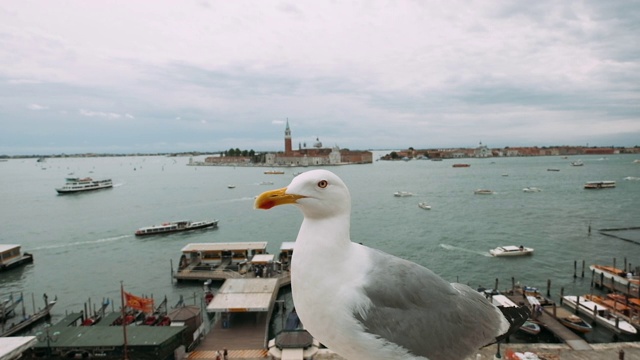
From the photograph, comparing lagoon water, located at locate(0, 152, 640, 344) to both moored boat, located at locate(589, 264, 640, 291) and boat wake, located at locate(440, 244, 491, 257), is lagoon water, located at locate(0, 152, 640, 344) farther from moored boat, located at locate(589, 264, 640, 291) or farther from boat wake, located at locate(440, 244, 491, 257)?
moored boat, located at locate(589, 264, 640, 291)

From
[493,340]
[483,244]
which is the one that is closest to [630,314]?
[483,244]

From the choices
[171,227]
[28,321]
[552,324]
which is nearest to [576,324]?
[552,324]

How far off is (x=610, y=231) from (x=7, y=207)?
5622cm

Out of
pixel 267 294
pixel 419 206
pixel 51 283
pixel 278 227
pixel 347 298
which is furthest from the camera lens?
pixel 419 206

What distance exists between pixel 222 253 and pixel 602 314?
52.4 ft

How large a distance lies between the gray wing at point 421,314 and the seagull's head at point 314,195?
0.40m

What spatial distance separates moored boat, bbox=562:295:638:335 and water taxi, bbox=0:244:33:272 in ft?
86.2

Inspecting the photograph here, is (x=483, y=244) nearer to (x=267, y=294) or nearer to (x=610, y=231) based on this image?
(x=610, y=231)

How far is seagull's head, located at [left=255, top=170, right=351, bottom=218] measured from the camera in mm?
1815

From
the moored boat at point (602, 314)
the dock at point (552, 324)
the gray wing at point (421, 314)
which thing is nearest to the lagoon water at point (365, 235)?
the moored boat at point (602, 314)

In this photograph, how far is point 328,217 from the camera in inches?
74.0

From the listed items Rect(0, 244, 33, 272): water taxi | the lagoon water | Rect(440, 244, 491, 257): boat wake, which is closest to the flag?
the lagoon water

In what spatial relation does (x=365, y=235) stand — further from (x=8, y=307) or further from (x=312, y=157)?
(x=312, y=157)

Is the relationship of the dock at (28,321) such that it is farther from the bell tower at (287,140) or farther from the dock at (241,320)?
the bell tower at (287,140)
